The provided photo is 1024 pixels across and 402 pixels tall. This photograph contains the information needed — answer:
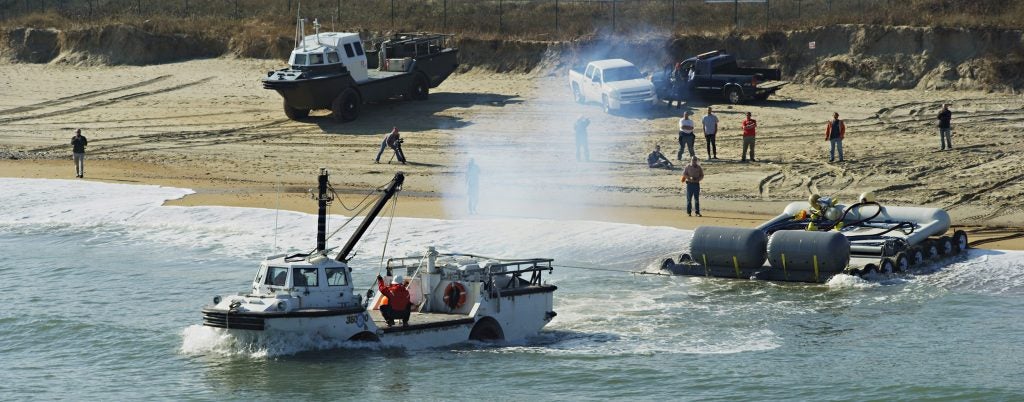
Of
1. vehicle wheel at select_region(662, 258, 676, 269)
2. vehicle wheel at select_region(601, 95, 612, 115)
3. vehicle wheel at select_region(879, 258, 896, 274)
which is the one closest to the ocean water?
vehicle wheel at select_region(879, 258, 896, 274)

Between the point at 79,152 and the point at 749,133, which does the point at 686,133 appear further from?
the point at 79,152

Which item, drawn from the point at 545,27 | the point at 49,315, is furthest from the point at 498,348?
the point at 545,27

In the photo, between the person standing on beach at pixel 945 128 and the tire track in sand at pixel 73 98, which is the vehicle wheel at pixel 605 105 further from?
the tire track in sand at pixel 73 98

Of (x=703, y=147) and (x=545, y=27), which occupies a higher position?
(x=545, y=27)

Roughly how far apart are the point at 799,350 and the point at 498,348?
169 inches

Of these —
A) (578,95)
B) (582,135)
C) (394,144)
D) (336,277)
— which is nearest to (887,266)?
(336,277)

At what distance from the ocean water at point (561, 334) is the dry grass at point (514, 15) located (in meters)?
16.8

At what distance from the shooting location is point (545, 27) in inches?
1934

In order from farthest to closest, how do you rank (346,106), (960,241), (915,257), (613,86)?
(346,106) < (613,86) < (960,241) < (915,257)

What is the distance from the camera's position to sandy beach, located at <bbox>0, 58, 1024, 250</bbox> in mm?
31828

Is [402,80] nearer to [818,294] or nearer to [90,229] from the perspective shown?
[90,229]

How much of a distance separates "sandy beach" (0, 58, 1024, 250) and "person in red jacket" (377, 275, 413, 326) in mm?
9394

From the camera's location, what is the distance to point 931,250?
26.4 meters

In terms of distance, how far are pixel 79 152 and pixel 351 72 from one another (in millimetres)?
7558
